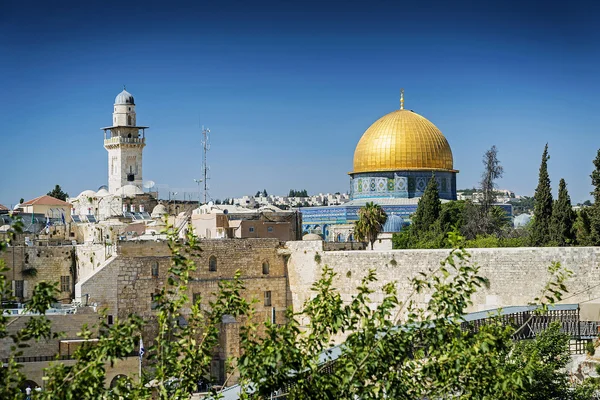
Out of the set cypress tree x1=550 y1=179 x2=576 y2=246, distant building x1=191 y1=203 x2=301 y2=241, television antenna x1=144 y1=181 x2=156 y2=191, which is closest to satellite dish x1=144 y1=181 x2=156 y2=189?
television antenna x1=144 y1=181 x2=156 y2=191

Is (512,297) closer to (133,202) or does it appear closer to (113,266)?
(113,266)

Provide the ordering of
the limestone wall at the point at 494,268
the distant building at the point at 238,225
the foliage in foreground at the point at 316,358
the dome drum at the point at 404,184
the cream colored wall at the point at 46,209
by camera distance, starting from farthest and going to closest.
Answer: the dome drum at the point at 404,184
the cream colored wall at the point at 46,209
the distant building at the point at 238,225
the limestone wall at the point at 494,268
the foliage in foreground at the point at 316,358

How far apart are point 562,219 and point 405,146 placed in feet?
65.9

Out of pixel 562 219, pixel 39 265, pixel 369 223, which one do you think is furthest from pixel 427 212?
pixel 39 265

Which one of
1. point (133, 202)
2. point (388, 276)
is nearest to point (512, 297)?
point (388, 276)

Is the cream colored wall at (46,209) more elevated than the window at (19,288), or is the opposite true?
the cream colored wall at (46,209)

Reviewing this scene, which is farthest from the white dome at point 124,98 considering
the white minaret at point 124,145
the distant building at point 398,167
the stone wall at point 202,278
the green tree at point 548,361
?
the green tree at point 548,361

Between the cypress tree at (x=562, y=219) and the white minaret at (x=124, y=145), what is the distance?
79.4 ft

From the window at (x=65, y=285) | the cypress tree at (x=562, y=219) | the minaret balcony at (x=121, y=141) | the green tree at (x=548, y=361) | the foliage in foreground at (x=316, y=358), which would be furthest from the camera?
the minaret balcony at (x=121, y=141)

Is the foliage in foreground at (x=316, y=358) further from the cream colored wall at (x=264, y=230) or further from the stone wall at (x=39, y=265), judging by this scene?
the cream colored wall at (x=264, y=230)

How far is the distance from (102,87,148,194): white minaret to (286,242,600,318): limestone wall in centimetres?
2160

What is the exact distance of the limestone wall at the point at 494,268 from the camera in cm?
2161

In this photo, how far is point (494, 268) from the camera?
23000mm

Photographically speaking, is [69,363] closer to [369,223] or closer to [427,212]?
[369,223]
